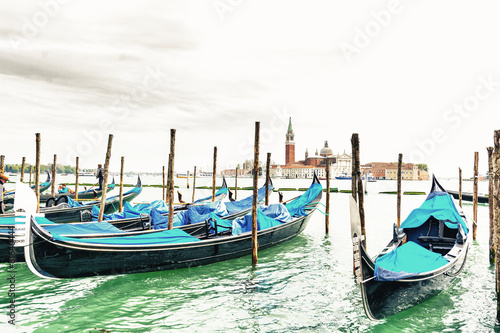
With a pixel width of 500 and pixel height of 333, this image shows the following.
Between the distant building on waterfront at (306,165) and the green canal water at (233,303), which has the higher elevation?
the distant building on waterfront at (306,165)

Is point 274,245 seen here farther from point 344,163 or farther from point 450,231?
point 344,163

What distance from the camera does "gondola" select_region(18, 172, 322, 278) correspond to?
466cm

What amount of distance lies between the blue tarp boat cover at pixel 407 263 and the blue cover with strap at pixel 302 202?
5.29m

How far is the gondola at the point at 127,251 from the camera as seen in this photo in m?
4.66

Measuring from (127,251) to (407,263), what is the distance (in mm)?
3966

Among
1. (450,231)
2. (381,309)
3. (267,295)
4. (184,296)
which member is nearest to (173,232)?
(184,296)

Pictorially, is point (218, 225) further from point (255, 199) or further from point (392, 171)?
point (392, 171)

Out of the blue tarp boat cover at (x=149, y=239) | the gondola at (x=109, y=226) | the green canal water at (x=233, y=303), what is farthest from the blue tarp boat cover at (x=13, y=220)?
the blue tarp boat cover at (x=149, y=239)

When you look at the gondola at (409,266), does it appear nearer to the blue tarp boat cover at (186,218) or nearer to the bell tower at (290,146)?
the blue tarp boat cover at (186,218)

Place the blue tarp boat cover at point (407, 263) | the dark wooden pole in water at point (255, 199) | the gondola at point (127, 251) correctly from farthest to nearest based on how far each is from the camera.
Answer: the dark wooden pole in water at point (255, 199) < the gondola at point (127, 251) < the blue tarp boat cover at point (407, 263)

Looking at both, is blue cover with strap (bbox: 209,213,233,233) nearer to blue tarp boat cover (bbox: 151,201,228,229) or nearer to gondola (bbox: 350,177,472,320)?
blue tarp boat cover (bbox: 151,201,228,229)

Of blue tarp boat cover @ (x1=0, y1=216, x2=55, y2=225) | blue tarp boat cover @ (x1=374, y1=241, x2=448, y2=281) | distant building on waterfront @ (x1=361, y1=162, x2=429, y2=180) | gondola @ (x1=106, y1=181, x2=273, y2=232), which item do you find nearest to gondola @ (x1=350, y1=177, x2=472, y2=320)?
blue tarp boat cover @ (x1=374, y1=241, x2=448, y2=281)

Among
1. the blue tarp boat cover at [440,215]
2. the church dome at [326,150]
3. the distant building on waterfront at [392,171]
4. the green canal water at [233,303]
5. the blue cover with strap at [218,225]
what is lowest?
the green canal water at [233,303]

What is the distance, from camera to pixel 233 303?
486cm
